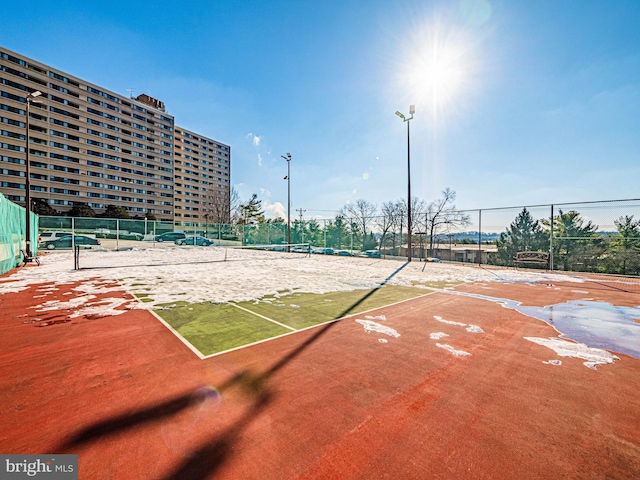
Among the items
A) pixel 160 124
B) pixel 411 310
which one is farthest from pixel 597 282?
pixel 160 124

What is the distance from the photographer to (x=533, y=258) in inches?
568

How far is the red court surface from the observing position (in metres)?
2.01

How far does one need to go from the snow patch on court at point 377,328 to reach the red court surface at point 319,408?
186 millimetres

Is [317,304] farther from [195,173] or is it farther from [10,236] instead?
[195,173]

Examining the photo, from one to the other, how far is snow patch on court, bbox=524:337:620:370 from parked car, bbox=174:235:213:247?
31.8 m

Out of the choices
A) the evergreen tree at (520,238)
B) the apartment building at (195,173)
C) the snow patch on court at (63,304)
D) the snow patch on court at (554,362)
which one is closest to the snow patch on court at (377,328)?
the snow patch on court at (554,362)

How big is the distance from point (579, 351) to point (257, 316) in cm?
532

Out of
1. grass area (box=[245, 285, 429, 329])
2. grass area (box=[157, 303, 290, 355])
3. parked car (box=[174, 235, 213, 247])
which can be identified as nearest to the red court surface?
grass area (box=[157, 303, 290, 355])

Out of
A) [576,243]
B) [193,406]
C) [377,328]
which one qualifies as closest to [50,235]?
[193,406]

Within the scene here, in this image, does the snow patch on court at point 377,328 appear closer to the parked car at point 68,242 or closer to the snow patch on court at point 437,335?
the snow patch on court at point 437,335

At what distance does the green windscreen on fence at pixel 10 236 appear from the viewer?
10.0 metres

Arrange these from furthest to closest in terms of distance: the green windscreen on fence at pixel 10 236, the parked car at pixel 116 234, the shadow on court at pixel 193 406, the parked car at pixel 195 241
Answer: the parked car at pixel 195 241 < the parked car at pixel 116 234 < the green windscreen on fence at pixel 10 236 < the shadow on court at pixel 193 406

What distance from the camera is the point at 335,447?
7.06 ft

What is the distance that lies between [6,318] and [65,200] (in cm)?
6624
